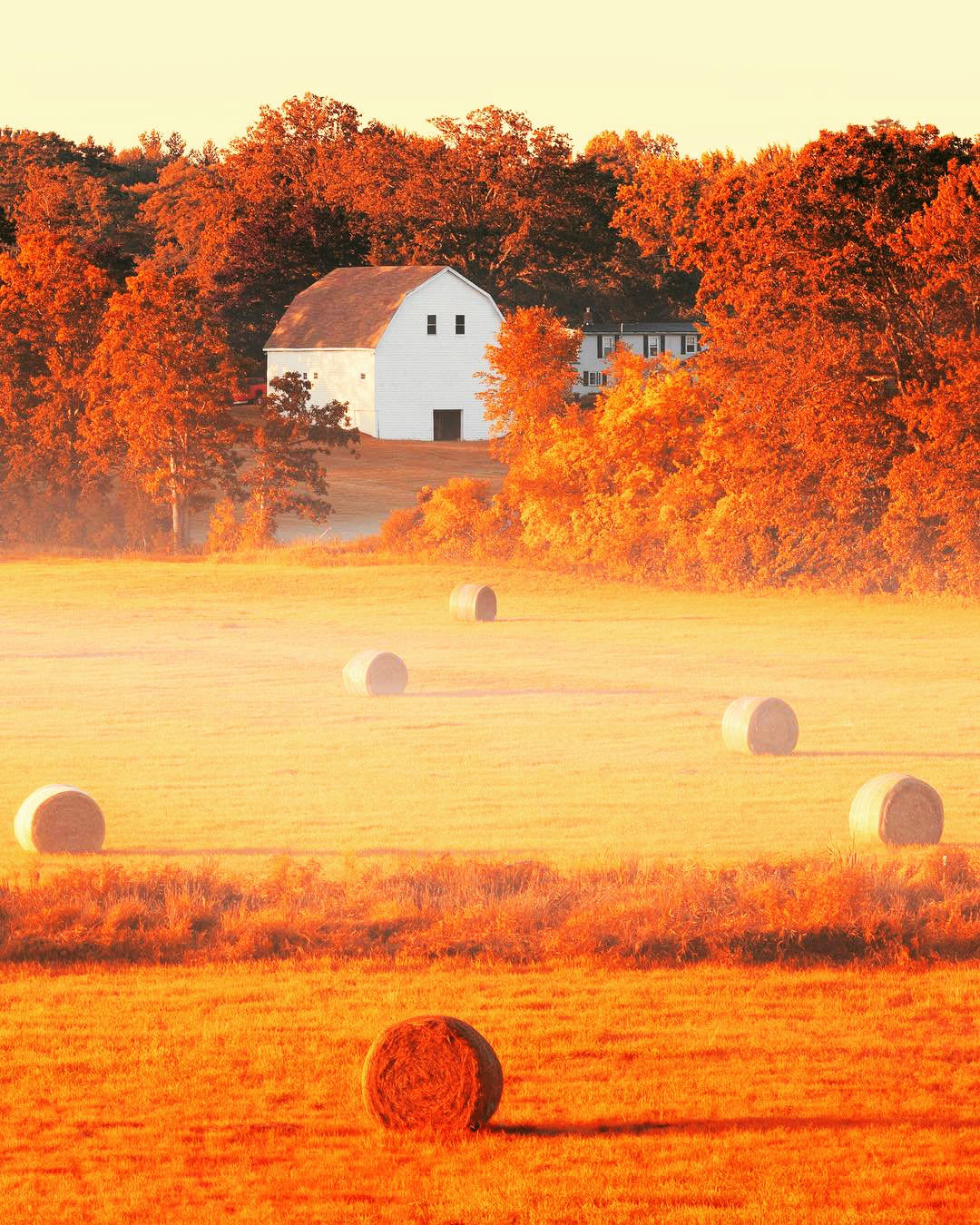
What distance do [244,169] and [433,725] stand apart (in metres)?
96.9

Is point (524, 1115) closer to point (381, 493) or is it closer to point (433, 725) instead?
point (433, 725)

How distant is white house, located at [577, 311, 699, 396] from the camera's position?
11831cm

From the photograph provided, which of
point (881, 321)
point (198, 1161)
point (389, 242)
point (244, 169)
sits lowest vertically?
point (198, 1161)

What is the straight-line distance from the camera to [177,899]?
14.3m

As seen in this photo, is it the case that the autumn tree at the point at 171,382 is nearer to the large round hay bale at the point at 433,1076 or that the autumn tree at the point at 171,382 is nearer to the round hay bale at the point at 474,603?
the round hay bale at the point at 474,603

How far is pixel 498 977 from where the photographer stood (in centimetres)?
1328

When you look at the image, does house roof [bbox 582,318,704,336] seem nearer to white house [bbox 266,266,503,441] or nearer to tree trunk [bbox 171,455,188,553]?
white house [bbox 266,266,503,441]

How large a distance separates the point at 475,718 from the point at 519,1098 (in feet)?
52.2

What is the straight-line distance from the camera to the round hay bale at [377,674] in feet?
92.9

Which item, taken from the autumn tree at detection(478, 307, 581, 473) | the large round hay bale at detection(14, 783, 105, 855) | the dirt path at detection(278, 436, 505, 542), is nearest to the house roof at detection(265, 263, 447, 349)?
the dirt path at detection(278, 436, 505, 542)

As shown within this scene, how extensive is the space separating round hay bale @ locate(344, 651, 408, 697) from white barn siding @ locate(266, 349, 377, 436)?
56.8m

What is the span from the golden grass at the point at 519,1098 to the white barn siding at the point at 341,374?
72.7 metres

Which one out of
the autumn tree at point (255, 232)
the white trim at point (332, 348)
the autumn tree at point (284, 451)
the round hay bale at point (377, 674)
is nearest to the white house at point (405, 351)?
the white trim at point (332, 348)

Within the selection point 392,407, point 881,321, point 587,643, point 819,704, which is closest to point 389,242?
point 392,407
